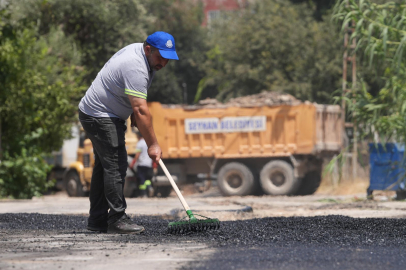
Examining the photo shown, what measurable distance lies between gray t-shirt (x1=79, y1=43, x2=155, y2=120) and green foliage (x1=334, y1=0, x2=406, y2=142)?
5129 mm

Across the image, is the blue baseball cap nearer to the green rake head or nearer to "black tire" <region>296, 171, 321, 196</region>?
the green rake head

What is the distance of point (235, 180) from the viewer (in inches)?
732

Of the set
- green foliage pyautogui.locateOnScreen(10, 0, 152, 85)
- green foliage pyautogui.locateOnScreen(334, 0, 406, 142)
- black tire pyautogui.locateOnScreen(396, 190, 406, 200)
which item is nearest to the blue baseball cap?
green foliage pyautogui.locateOnScreen(334, 0, 406, 142)

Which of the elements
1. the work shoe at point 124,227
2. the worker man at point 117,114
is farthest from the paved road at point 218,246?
the worker man at point 117,114

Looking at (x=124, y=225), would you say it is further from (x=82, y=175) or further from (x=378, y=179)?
(x=82, y=175)

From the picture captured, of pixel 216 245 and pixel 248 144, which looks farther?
pixel 248 144

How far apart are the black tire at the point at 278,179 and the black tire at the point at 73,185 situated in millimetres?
5220

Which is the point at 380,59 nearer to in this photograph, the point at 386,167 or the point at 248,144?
the point at 386,167

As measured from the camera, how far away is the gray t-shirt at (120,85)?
18.4 ft

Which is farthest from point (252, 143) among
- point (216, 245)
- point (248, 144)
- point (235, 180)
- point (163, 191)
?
point (216, 245)

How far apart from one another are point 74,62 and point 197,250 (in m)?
18.4

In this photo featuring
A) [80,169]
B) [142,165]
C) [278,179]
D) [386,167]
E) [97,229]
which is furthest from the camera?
[80,169]

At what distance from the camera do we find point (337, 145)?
18.7m

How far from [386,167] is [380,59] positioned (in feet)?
10.6
